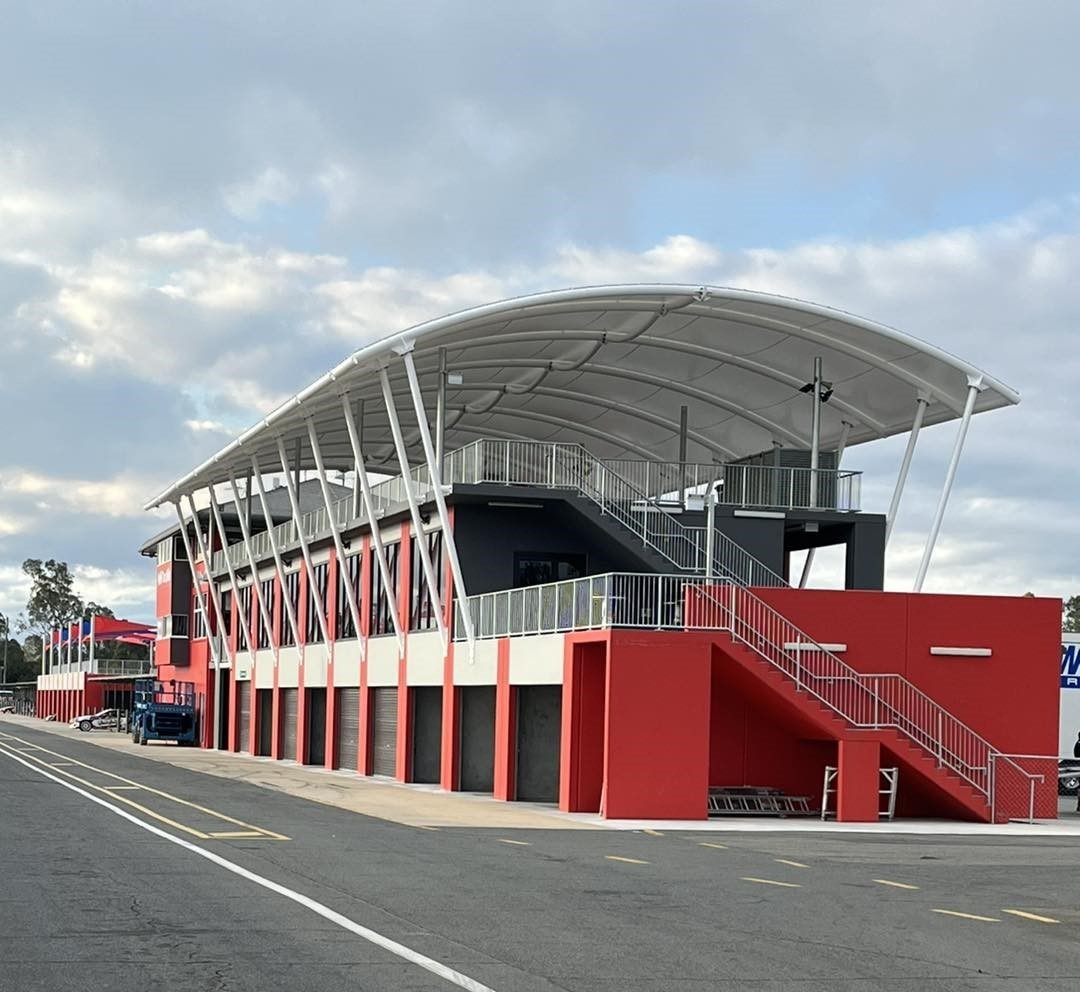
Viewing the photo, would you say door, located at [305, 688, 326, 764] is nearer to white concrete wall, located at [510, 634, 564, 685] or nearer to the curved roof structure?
the curved roof structure

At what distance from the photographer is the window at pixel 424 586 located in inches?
1548

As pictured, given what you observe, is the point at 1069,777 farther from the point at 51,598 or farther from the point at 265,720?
the point at 51,598

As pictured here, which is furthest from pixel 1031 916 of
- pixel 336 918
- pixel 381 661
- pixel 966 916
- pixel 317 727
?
pixel 317 727

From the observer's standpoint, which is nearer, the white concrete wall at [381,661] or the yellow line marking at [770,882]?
the yellow line marking at [770,882]

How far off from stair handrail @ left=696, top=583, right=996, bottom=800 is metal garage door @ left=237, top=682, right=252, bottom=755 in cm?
3454

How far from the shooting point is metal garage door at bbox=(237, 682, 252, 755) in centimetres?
6138

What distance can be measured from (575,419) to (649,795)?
1924 cm

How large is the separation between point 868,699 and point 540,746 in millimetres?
7176

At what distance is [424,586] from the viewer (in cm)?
4075

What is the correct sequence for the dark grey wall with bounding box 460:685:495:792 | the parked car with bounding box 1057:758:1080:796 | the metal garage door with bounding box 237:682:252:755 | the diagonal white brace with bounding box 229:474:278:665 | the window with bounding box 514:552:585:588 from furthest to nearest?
the metal garage door with bounding box 237:682:252:755 < the diagonal white brace with bounding box 229:474:278:665 < the parked car with bounding box 1057:758:1080:796 < the window with bounding box 514:552:585:588 < the dark grey wall with bounding box 460:685:495:792

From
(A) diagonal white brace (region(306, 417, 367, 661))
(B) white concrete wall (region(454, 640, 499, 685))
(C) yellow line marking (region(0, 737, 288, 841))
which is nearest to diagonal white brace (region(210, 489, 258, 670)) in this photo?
(A) diagonal white brace (region(306, 417, 367, 661))

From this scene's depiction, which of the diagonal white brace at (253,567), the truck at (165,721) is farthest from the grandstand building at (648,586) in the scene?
the truck at (165,721)

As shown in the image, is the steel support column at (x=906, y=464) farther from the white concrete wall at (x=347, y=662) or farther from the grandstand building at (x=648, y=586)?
the white concrete wall at (x=347, y=662)

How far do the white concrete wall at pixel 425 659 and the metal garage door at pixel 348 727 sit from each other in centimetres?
591
